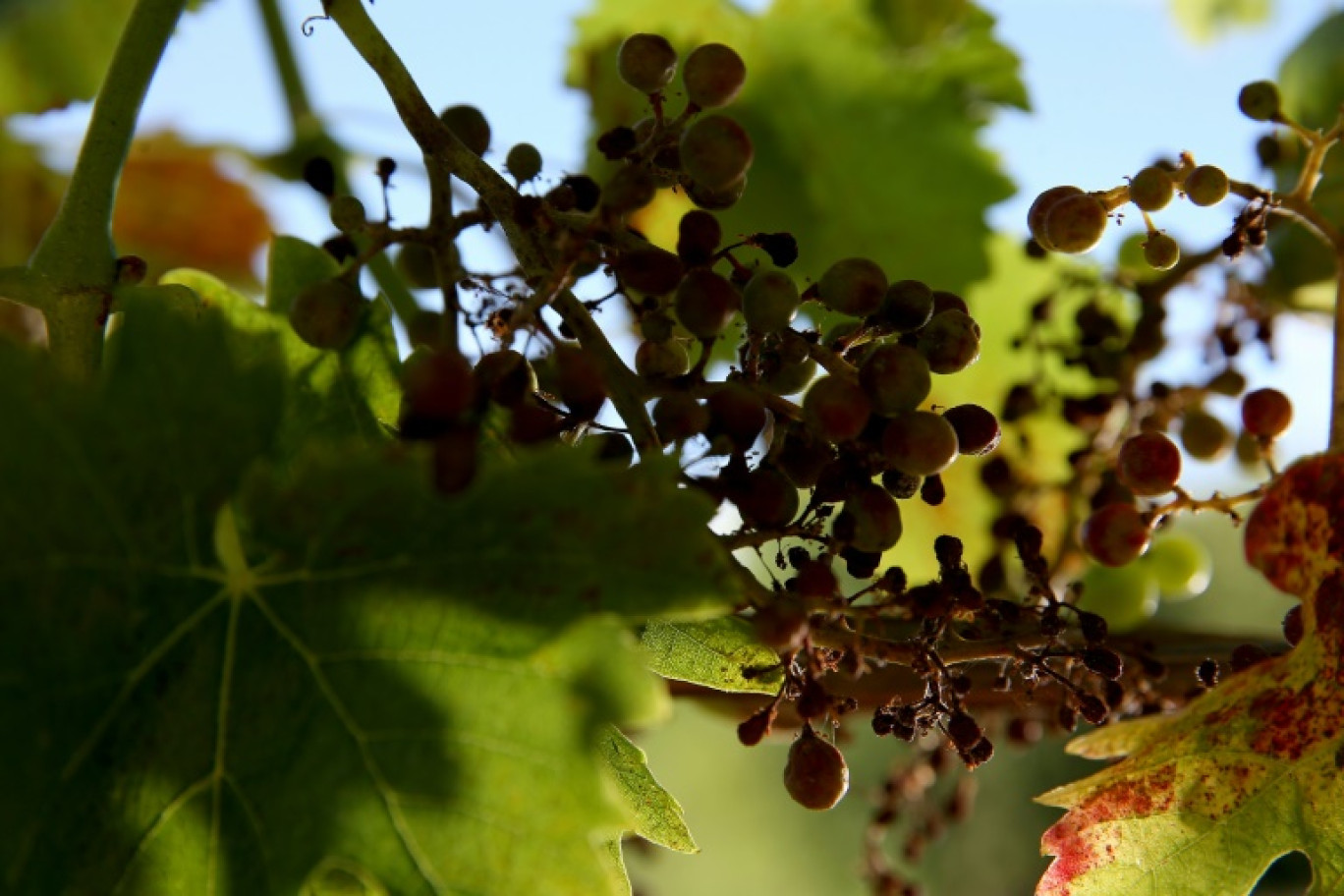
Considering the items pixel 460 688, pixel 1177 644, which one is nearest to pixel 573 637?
pixel 460 688

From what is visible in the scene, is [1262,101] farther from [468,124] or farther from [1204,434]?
[468,124]

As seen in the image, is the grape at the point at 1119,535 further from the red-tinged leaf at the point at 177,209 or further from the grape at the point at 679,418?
the red-tinged leaf at the point at 177,209

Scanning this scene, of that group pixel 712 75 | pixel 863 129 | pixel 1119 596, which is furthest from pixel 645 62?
pixel 863 129

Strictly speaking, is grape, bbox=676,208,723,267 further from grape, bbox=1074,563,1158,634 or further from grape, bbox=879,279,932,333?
grape, bbox=1074,563,1158,634

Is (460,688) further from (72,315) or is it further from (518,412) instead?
(72,315)

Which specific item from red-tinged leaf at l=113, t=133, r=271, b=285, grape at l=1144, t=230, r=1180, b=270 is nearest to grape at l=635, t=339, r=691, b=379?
grape at l=1144, t=230, r=1180, b=270

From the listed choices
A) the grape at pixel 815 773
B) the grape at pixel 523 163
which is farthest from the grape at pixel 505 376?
the grape at pixel 815 773

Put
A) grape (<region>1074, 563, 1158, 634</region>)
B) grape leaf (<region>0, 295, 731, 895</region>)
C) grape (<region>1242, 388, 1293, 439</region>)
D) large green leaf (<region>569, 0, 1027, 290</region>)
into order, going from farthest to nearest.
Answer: large green leaf (<region>569, 0, 1027, 290</region>) < grape (<region>1074, 563, 1158, 634</region>) < grape (<region>1242, 388, 1293, 439</region>) < grape leaf (<region>0, 295, 731, 895</region>)
